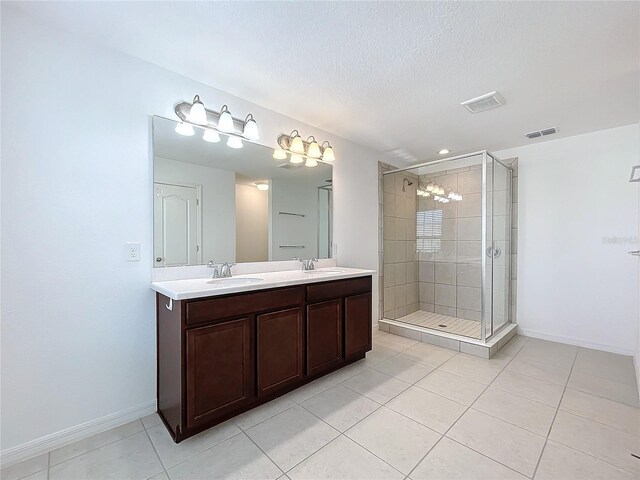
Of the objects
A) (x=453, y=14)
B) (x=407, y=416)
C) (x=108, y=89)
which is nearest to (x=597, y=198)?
(x=453, y=14)

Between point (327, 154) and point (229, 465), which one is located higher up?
point (327, 154)

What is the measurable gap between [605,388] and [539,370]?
0.41 metres

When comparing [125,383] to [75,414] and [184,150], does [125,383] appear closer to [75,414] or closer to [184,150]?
[75,414]

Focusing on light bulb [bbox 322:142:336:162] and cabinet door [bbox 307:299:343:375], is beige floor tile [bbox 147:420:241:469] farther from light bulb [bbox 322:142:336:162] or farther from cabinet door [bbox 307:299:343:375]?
light bulb [bbox 322:142:336:162]

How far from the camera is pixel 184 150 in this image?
2033mm

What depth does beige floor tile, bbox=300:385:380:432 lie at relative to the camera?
1.79m

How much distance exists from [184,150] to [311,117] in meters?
1.20

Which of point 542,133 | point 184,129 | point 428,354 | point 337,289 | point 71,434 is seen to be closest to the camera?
point 71,434

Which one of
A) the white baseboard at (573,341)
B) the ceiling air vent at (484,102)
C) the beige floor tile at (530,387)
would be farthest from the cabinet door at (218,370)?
the white baseboard at (573,341)

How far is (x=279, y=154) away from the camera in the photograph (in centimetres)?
259

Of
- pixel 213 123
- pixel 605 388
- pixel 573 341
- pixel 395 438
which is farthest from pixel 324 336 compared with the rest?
pixel 573 341

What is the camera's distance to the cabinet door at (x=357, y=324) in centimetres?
248

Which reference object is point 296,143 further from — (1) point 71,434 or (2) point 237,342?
(1) point 71,434

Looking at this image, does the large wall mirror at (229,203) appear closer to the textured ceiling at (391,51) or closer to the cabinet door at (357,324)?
the textured ceiling at (391,51)
